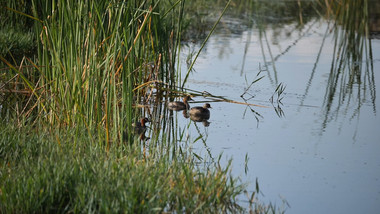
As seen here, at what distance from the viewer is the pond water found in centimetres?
348

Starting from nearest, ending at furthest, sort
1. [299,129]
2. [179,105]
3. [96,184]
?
[96,184] → [299,129] → [179,105]

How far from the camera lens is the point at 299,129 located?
4707 mm

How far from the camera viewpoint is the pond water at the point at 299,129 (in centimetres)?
348

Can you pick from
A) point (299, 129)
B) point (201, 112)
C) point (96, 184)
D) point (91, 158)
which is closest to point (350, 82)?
point (299, 129)

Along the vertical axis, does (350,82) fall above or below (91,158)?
below

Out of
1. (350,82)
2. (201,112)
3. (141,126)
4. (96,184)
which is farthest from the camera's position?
(350,82)

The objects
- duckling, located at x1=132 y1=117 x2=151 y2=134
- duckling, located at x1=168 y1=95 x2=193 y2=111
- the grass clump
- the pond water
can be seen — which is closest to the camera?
the grass clump

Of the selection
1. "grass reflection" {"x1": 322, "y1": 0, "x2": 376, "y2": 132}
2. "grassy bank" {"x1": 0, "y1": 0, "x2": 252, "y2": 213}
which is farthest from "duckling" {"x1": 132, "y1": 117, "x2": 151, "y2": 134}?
"grass reflection" {"x1": 322, "y1": 0, "x2": 376, "y2": 132}

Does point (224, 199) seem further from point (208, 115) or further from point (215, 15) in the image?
point (215, 15)

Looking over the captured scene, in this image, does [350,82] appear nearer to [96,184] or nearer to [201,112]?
[201,112]

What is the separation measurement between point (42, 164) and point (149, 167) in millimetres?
508

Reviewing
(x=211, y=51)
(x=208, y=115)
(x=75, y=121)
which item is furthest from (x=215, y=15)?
(x=75, y=121)

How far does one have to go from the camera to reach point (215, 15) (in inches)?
425

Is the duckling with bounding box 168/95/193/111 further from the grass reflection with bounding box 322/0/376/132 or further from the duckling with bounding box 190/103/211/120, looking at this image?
the grass reflection with bounding box 322/0/376/132
